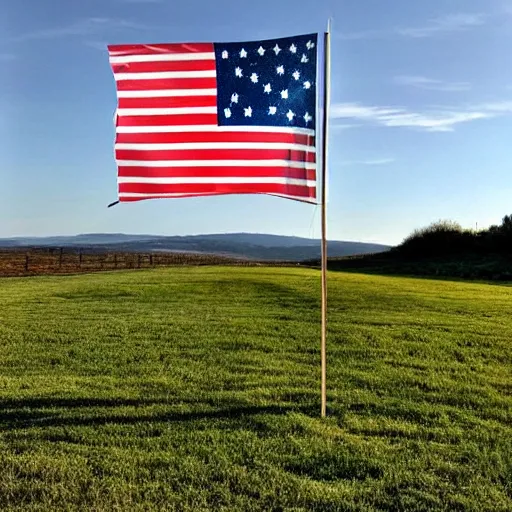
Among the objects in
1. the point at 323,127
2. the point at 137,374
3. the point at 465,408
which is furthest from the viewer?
the point at 137,374

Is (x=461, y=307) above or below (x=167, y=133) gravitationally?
below

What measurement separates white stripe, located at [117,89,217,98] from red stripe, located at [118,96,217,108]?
37 mm

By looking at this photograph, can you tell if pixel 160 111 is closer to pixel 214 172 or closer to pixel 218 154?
pixel 218 154

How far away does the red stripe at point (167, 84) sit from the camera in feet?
22.4

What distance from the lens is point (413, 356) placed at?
956cm

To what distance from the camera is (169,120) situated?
6.85 meters

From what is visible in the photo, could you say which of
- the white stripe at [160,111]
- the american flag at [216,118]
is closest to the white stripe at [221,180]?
the american flag at [216,118]

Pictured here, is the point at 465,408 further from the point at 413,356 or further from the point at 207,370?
the point at 207,370

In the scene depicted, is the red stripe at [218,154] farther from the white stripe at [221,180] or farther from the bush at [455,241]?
the bush at [455,241]

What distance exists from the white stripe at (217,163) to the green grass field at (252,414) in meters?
2.75

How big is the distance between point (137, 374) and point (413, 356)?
4523mm

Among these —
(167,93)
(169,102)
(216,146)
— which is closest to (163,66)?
(167,93)

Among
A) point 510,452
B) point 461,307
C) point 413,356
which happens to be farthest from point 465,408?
point 461,307

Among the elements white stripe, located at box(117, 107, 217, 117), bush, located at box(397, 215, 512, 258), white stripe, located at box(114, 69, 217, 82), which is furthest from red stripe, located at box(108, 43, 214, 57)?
bush, located at box(397, 215, 512, 258)
